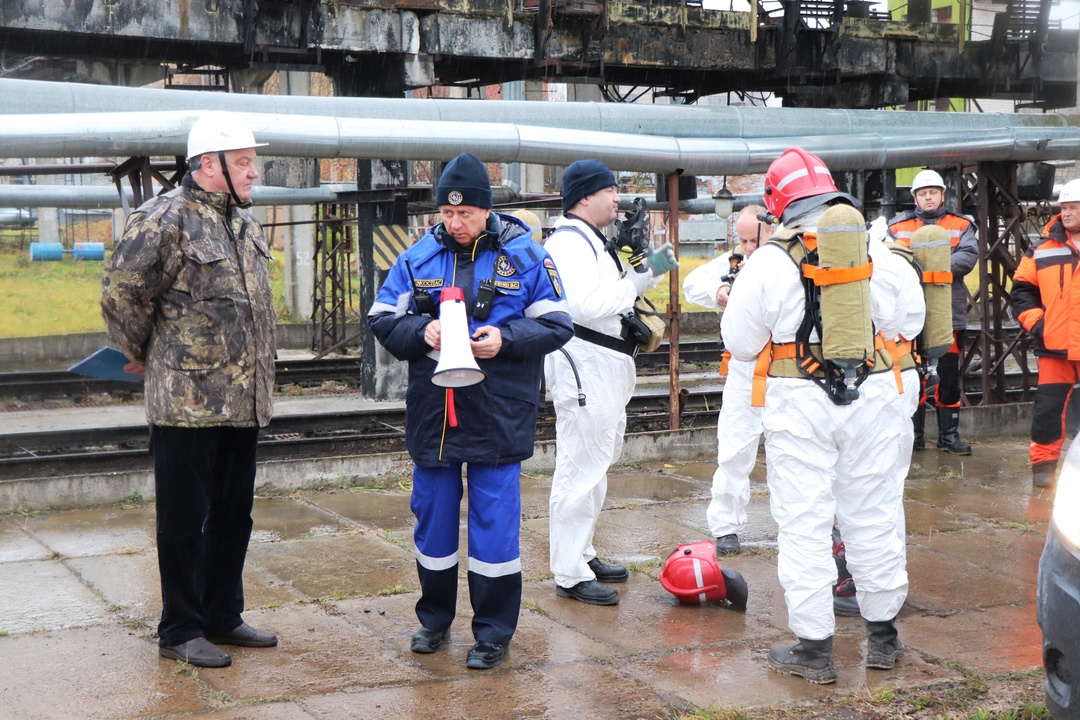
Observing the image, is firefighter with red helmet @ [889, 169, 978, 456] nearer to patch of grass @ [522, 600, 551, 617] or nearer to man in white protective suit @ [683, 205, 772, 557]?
man in white protective suit @ [683, 205, 772, 557]

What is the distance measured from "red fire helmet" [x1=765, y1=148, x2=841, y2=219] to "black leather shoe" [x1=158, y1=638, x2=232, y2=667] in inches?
121

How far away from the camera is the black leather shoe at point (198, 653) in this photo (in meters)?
4.92

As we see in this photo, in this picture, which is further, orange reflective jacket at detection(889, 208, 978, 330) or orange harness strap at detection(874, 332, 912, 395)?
orange reflective jacket at detection(889, 208, 978, 330)

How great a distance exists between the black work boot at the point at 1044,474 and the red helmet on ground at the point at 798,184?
16.0 ft

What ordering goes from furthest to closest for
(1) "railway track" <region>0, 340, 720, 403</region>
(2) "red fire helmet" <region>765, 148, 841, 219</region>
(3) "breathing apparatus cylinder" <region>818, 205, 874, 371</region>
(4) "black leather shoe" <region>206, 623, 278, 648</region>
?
(1) "railway track" <region>0, 340, 720, 403</region> → (4) "black leather shoe" <region>206, 623, 278, 648</region> → (2) "red fire helmet" <region>765, 148, 841, 219</region> → (3) "breathing apparatus cylinder" <region>818, 205, 874, 371</region>

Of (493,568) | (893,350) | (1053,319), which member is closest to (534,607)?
(493,568)

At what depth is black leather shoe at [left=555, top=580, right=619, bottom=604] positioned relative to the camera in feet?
19.5

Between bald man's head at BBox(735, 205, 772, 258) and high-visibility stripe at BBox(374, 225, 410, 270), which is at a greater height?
bald man's head at BBox(735, 205, 772, 258)

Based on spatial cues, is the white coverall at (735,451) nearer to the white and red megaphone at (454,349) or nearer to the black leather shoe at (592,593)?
the black leather shoe at (592,593)

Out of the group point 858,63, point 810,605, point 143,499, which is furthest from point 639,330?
point 858,63

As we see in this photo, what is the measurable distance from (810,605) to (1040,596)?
1072 millimetres

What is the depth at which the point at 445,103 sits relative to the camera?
10281mm

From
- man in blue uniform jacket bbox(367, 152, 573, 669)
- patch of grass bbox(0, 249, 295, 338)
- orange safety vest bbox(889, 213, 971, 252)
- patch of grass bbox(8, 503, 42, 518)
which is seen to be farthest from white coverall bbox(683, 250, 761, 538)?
patch of grass bbox(0, 249, 295, 338)

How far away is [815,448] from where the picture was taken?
493 centimetres
